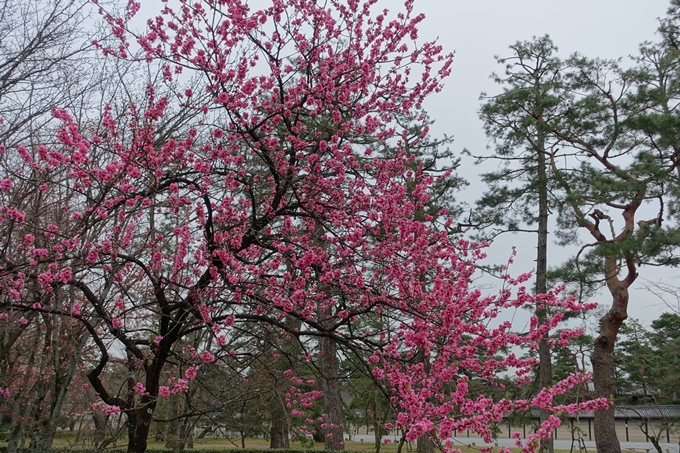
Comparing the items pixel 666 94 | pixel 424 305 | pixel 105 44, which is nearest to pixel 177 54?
pixel 105 44

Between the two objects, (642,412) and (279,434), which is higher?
(642,412)

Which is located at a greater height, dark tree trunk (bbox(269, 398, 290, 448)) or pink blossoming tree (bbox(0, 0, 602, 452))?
pink blossoming tree (bbox(0, 0, 602, 452))

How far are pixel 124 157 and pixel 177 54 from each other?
132 centimetres

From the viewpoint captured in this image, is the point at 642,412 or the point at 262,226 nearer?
the point at 262,226

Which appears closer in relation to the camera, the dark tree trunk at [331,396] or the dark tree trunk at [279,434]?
the dark tree trunk at [331,396]

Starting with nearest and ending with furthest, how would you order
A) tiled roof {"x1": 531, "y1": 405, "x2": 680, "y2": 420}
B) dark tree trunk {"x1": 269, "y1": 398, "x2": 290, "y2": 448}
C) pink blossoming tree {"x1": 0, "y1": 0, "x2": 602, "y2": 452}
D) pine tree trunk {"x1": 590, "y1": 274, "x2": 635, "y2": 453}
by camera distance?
pink blossoming tree {"x1": 0, "y1": 0, "x2": 602, "y2": 452} → tiled roof {"x1": 531, "y1": 405, "x2": 680, "y2": 420} → pine tree trunk {"x1": 590, "y1": 274, "x2": 635, "y2": 453} → dark tree trunk {"x1": 269, "y1": 398, "x2": 290, "y2": 448}

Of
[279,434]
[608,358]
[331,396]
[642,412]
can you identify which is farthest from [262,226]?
[642,412]

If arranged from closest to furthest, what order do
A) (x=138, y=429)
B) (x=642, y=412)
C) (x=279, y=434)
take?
1. (x=138, y=429)
2. (x=642, y=412)
3. (x=279, y=434)

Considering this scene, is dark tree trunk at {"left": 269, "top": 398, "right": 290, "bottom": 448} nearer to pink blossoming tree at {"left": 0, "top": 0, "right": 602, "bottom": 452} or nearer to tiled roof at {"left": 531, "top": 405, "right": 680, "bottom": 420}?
tiled roof at {"left": 531, "top": 405, "right": 680, "bottom": 420}

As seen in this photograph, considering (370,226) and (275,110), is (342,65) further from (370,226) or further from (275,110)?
(370,226)

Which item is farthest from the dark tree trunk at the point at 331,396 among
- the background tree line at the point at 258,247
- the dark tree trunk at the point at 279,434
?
the dark tree trunk at the point at 279,434

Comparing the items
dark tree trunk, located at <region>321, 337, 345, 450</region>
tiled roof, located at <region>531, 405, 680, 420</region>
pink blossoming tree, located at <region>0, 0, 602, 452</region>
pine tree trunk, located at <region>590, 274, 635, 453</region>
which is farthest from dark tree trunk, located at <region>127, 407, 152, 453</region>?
pine tree trunk, located at <region>590, 274, 635, 453</region>

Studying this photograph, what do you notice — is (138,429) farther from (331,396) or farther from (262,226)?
(331,396)

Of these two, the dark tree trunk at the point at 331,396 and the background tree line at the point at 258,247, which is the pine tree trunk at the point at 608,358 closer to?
the background tree line at the point at 258,247
